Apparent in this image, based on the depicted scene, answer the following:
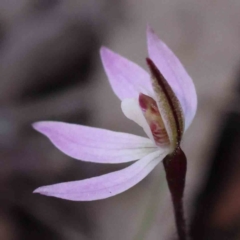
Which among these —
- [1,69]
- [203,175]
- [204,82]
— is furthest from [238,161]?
[1,69]

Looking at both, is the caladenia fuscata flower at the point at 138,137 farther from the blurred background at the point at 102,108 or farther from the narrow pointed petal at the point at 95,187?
the blurred background at the point at 102,108

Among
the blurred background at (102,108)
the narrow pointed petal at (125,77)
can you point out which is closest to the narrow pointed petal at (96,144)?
the narrow pointed petal at (125,77)

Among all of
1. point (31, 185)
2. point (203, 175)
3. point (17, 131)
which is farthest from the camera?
point (17, 131)

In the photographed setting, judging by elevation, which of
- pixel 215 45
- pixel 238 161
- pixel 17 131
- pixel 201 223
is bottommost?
pixel 201 223

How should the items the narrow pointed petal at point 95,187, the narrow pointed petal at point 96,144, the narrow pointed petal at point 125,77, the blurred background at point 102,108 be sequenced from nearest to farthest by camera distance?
the narrow pointed petal at point 95,187 → the narrow pointed petal at point 96,144 → the narrow pointed petal at point 125,77 → the blurred background at point 102,108

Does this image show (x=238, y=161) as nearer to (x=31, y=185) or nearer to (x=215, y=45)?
(x=215, y=45)

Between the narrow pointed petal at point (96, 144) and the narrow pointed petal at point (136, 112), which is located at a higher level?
the narrow pointed petal at point (136, 112)

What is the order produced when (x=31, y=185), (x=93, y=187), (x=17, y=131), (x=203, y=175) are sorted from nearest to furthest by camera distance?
(x=93, y=187) → (x=203, y=175) → (x=31, y=185) → (x=17, y=131)

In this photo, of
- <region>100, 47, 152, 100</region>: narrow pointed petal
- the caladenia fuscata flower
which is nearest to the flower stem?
the caladenia fuscata flower
